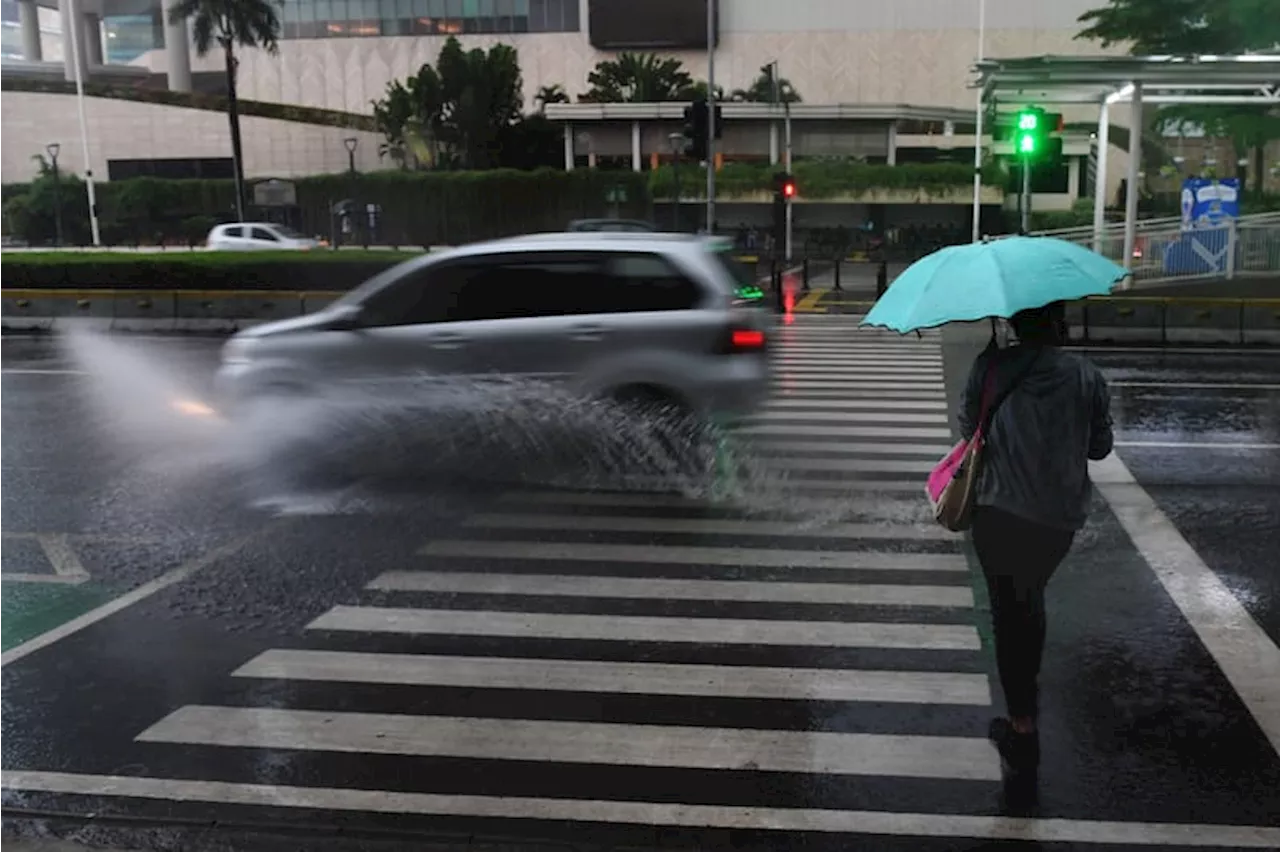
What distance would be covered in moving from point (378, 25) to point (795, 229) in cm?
3810

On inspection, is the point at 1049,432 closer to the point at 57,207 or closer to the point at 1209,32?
the point at 1209,32

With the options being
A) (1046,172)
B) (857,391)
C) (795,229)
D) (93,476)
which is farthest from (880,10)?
(93,476)

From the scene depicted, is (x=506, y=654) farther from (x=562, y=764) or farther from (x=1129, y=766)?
(x=1129, y=766)

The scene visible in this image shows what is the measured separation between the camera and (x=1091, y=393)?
4.10 meters

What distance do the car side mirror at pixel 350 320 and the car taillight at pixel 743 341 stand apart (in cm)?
287

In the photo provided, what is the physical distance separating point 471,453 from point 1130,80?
1626 centimetres

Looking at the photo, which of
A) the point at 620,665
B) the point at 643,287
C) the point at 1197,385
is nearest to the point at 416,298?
the point at 643,287

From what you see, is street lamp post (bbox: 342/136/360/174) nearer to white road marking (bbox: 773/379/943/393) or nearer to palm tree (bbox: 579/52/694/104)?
palm tree (bbox: 579/52/694/104)

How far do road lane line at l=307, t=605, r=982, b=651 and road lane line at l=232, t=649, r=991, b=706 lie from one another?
338 mm

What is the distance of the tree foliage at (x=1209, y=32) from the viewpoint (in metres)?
24.5

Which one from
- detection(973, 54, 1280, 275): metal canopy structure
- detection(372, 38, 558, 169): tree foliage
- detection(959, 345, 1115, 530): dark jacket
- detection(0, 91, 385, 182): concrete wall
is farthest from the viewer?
detection(0, 91, 385, 182): concrete wall

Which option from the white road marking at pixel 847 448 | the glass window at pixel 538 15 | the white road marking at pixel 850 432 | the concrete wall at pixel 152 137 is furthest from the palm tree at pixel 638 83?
the white road marking at pixel 847 448

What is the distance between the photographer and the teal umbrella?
3.91 metres

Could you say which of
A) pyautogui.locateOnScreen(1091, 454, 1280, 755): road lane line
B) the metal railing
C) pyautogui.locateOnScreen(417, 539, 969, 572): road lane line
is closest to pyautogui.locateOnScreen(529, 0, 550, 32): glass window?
the metal railing
